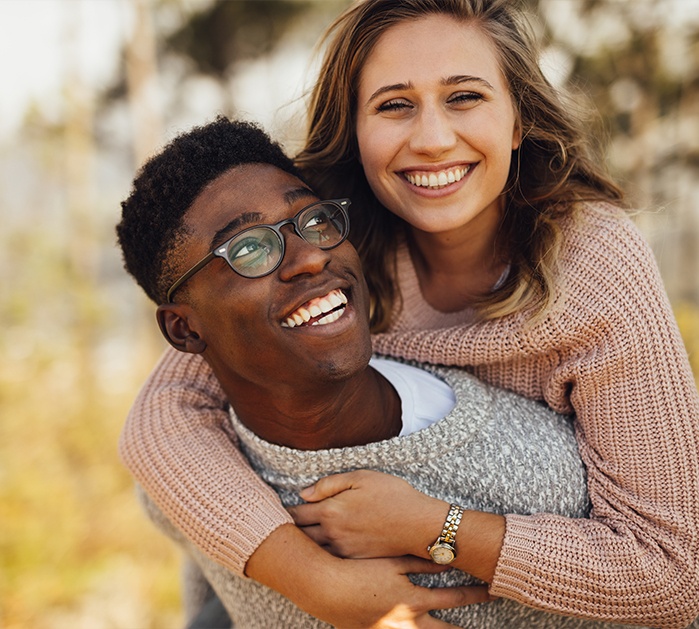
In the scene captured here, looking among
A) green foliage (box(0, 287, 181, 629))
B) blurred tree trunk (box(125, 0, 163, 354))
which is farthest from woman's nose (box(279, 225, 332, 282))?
blurred tree trunk (box(125, 0, 163, 354))

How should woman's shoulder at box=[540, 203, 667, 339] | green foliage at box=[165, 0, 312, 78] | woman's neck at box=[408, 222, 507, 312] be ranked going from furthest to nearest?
green foliage at box=[165, 0, 312, 78]
woman's neck at box=[408, 222, 507, 312]
woman's shoulder at box=[540, 203, 667, 339]

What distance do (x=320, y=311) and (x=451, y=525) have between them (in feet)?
2.24

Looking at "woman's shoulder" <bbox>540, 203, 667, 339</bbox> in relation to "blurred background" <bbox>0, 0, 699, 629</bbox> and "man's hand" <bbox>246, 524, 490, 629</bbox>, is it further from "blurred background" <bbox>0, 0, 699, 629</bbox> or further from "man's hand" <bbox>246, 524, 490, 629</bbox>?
"man's hand" <bbox>246, 524, 490, 629</bbox>

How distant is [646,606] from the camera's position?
6.64ft

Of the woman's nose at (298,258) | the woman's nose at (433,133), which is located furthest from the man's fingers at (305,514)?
the woman's nose at (433,133)

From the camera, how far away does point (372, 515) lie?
6.53 feet

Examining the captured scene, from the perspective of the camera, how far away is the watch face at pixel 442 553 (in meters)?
1.97

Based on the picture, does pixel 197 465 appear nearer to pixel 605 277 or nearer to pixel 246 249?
pixel 246 249

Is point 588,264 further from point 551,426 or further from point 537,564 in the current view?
point 537,564

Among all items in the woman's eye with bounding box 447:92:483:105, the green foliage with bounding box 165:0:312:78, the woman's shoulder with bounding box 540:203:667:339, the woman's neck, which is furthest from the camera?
the green foliage with bounding box 165:0:312:78

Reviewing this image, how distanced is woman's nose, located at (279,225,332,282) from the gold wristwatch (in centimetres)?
77

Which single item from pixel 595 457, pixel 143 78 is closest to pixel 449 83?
pixel 595 457

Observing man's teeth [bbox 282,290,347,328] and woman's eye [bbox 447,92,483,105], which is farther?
woman's eye [bbox 447,92,483,105]

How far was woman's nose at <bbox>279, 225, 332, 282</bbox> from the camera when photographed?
6.25 feet
